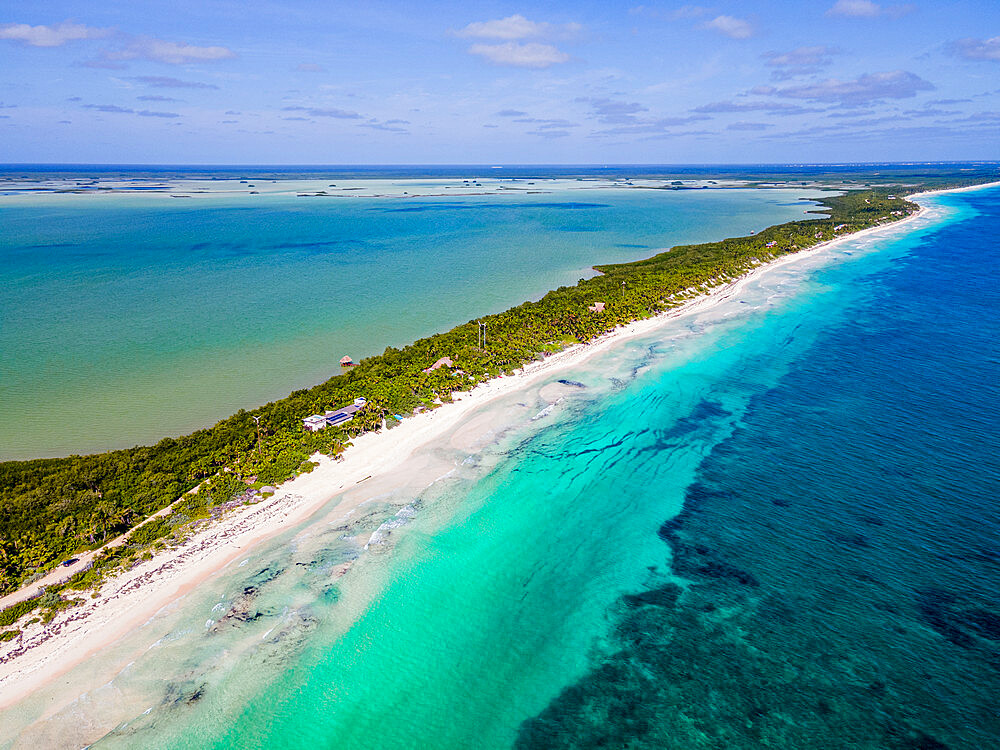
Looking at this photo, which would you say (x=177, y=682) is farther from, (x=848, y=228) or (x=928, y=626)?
(x=848, y=228)

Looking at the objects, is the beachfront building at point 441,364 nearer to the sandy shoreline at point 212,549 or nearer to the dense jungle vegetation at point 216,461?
the dense jungle vegetation at point 216,461

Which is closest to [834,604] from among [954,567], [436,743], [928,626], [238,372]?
[928,626]

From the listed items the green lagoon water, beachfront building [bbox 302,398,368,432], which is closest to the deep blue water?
beachfront building [bbox 302,398,368,432]

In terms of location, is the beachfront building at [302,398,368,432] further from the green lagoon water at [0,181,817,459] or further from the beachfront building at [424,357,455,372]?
the beachfront building at [424,357,455,372]

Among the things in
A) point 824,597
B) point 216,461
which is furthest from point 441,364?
point 824,597

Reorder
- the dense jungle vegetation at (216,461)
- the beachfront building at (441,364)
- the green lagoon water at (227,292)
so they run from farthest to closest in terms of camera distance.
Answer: the beachfront building at (441,364)
the green lagoon water at (227,292)
the dense jungle vegetation at (216,461)

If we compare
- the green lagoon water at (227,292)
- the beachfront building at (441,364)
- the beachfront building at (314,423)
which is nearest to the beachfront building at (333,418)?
the beachfront building at (314,423)

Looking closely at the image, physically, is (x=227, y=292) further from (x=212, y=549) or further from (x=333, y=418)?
(x=212, y=549)
